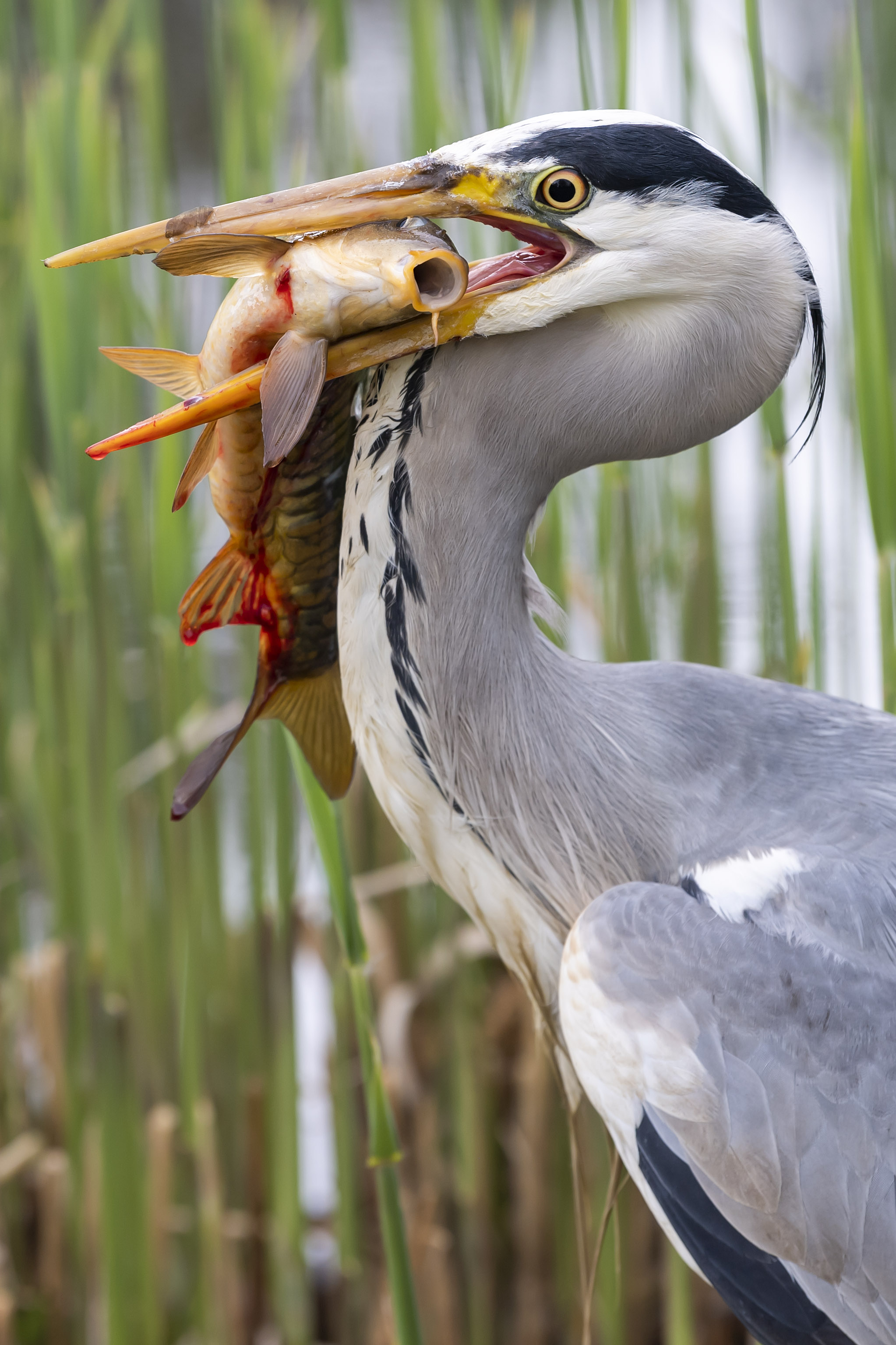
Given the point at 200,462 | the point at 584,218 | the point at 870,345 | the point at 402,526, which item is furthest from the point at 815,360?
the point at 200,462

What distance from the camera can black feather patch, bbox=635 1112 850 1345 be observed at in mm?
732

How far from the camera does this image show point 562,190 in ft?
2.38

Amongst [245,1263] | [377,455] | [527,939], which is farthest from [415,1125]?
[377,455]

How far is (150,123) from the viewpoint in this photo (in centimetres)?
121

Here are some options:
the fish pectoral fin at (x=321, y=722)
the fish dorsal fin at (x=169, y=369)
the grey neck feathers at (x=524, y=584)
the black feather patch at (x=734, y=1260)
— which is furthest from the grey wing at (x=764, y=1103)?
the fish dorsal fin at (x=169, y=369)

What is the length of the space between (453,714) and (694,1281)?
789 millimetres

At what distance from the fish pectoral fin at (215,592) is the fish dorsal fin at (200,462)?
54mm

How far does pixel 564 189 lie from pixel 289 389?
213 mm

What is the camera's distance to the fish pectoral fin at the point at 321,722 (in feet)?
2.75

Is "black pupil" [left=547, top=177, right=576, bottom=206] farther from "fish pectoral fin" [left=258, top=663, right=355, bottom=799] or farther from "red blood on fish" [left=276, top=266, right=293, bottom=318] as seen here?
"fish pectoral fin" [left=258, top=663, right=355, bottom=799]

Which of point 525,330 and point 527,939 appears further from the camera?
point 527,939

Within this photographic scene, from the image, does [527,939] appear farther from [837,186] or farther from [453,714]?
[837,186]

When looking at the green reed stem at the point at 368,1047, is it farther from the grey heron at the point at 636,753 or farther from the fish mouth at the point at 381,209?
the fish mouth at the point at 381,209

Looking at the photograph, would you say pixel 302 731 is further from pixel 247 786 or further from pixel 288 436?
pixel 247 786
